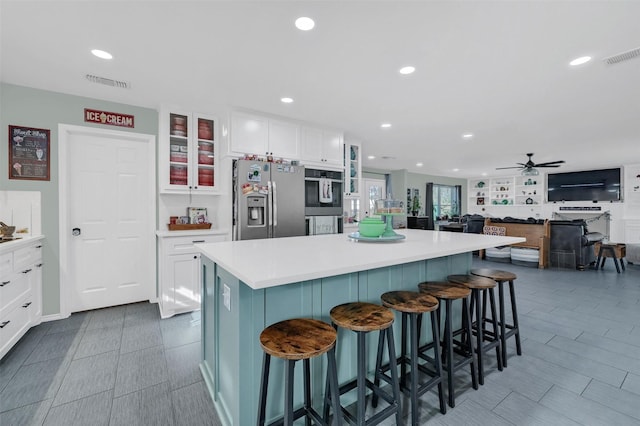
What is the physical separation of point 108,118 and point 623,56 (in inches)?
197

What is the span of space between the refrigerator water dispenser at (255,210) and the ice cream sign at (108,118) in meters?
1.69

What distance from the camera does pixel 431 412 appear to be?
1.66m

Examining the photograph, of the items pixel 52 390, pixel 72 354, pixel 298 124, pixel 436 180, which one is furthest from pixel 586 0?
pixel 436 180

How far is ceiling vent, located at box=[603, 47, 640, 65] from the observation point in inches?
87.4

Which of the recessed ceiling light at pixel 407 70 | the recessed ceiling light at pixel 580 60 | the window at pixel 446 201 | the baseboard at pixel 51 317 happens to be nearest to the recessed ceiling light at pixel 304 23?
the recessed ceiling light at pixel 407 70

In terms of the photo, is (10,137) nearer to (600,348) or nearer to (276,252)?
(276,252)

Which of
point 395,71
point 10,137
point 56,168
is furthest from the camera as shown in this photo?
point 56,168

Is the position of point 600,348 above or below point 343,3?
below

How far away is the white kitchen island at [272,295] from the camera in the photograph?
133 centimetres

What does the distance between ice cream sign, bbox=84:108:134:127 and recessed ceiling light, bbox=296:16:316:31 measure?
2.54m

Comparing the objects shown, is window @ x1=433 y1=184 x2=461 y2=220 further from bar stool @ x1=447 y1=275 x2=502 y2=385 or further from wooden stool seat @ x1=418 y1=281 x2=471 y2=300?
wooden stool seat @ x1=418 y1=281 x2=471 y2=300

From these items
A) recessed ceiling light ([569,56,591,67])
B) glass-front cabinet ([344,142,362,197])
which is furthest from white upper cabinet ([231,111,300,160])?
recessed ceiling light ([569,56,591,67])

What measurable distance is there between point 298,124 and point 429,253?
2846mm

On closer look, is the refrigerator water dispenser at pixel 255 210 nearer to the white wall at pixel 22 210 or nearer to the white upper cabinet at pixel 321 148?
the white upper cabinet at pixel 321 148
